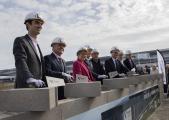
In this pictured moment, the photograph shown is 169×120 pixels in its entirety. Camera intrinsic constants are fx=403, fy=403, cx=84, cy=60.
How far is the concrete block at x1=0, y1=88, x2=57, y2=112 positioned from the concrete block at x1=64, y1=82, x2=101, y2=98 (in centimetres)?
137

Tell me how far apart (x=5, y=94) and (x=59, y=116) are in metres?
1.10

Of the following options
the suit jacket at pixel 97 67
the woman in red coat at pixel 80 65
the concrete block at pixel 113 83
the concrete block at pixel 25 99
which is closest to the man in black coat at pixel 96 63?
the suit jacket at pixel 97 67

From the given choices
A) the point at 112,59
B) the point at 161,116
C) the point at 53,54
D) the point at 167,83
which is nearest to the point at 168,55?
the point at 167,83

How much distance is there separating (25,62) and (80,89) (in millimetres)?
1035

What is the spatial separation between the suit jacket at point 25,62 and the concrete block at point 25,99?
592mm

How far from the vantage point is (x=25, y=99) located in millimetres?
3590

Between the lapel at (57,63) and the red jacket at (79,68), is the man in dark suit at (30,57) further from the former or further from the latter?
the red jacket at (79,68)

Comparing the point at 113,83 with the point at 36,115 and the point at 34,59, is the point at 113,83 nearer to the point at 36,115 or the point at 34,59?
the point at 34,59

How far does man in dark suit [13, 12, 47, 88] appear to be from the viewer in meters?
4.24

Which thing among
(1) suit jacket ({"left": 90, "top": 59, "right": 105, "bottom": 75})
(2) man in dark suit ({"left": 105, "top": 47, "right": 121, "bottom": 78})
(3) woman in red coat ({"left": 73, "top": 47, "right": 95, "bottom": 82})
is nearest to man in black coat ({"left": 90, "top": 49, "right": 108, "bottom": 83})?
(1) suit jacket ({"left": 90, "top": 59, "right": 105, "bottom": 75})

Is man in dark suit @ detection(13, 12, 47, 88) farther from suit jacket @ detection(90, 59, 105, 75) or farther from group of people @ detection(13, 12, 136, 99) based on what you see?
suit jacket @ detection(90, 59, 105, 75)

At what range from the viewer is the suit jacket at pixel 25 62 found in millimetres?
4266

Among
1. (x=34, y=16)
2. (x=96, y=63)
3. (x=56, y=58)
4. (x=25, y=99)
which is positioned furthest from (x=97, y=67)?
(x=25, y=99)

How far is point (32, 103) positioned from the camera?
364cm
